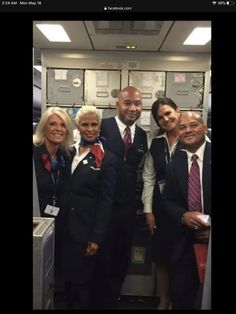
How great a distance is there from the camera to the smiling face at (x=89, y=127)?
2027 millimetres

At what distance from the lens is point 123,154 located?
7.02 feet

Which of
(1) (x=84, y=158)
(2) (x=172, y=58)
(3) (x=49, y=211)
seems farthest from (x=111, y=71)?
(3) (x=49, y=211)

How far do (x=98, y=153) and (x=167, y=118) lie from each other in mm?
491

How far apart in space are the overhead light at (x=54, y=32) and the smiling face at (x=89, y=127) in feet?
1.83

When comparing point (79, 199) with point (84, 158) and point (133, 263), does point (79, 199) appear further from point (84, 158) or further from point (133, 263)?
point (133, 263)

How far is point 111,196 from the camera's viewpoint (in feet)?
6.77

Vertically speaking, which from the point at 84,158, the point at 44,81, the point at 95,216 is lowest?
the point at 95,216

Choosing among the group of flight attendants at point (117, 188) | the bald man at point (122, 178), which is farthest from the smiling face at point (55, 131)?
the bald man at point (122, 178)

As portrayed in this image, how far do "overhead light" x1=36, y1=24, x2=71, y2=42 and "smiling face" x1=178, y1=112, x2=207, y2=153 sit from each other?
3.12 ft

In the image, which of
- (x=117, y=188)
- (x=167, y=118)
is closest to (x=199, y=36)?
(x=167, y=118)

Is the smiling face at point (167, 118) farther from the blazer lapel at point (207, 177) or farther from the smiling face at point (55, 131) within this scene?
the smiling face at point (55, 131)
